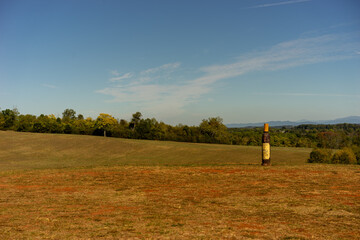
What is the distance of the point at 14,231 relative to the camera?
21.9 ft

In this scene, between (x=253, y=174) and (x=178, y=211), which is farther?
(x=253, y=174)

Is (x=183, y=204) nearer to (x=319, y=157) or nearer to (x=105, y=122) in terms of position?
(x=319, y=157)

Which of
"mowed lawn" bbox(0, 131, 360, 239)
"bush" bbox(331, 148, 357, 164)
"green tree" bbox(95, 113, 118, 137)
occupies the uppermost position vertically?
"green tree" bbox(95, 113, 118, 137)

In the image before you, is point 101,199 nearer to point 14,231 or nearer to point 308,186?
point 14,231

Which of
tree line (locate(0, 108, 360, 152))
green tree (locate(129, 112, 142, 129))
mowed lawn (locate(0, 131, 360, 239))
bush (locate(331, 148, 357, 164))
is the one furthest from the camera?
green tree (locate(129, 112, 142, 129))

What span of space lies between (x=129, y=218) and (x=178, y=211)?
1503mm

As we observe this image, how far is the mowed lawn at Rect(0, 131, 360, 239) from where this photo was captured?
654cm

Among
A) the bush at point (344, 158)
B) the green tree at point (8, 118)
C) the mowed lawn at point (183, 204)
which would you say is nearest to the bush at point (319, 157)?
the bush at point (344, 158)

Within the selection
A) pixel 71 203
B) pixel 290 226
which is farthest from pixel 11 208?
pixel 290 226

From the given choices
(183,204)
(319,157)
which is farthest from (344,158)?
(183,204)

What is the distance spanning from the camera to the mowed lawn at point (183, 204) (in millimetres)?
6535

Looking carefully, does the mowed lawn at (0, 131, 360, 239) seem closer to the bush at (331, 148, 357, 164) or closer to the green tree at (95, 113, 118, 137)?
the bush at (331, 148, 357, 164)

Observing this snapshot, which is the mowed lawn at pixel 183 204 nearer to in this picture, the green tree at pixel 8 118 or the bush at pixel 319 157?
the bush at pixel 319 157

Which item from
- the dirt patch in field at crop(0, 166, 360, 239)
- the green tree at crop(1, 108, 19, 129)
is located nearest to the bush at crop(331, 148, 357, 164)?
the dirt patch in field at crop(0, 166, 360, 239)
